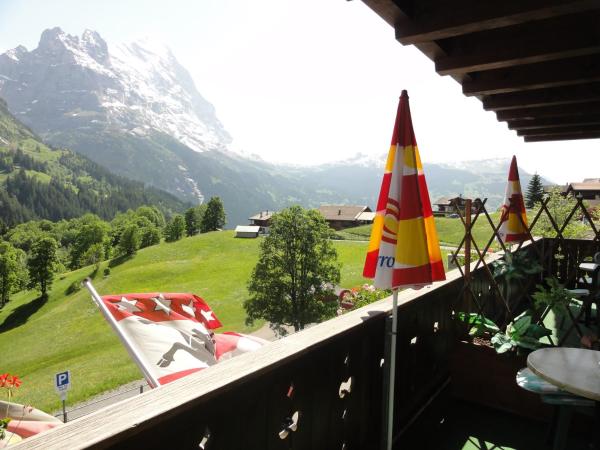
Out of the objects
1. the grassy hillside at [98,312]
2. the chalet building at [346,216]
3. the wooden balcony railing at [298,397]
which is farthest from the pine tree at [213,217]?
the wooden balcony railing at [298,397]

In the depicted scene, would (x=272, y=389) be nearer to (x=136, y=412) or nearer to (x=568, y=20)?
(x=136, y=412)

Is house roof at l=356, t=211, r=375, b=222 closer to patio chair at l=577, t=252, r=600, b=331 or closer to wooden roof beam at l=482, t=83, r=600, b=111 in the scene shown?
patio chair at l=577, t=252, r=600, b=331

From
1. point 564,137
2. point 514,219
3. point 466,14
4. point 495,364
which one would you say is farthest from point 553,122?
point 466,14

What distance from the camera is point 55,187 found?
144m

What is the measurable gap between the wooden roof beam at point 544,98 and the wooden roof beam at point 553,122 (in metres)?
0.79

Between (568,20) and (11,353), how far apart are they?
1996 inches

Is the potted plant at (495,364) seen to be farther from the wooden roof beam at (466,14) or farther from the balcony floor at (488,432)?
the wooden roof beam at (466,14)

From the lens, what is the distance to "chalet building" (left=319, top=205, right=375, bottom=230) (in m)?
86.0

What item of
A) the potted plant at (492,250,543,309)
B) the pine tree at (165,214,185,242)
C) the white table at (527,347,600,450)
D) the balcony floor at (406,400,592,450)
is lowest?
the pine tree at (165,214,185,242)

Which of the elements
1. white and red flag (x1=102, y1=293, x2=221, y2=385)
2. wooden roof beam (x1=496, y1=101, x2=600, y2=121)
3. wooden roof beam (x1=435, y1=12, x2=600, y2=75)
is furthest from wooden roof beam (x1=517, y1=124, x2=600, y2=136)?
white and red flag (x1=102, y1=293, x2=221, y2=385)

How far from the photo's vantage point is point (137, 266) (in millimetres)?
60406

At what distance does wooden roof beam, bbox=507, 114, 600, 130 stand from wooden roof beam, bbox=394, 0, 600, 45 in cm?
245

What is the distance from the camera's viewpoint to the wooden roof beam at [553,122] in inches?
149

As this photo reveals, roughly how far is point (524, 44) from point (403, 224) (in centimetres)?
117
